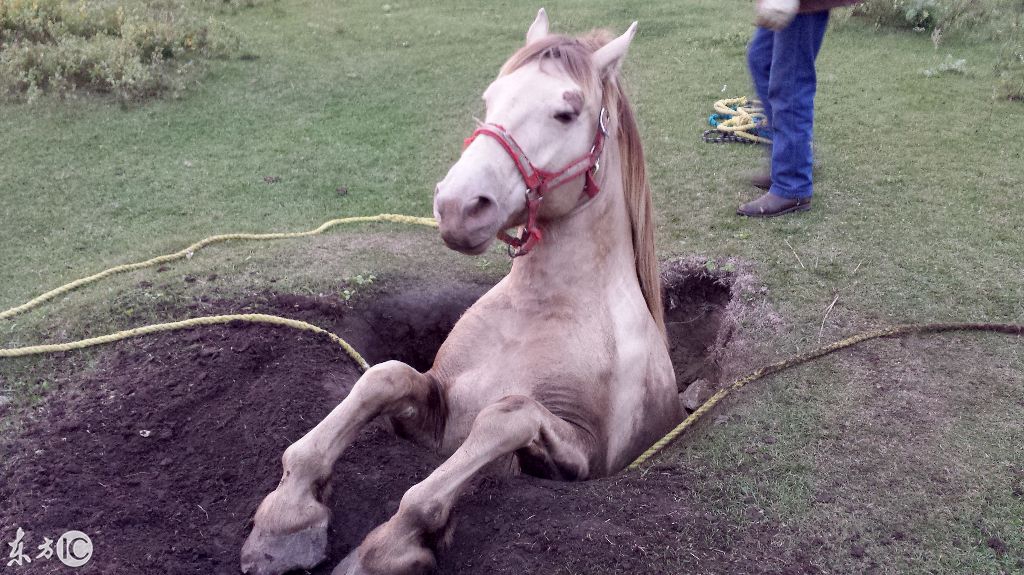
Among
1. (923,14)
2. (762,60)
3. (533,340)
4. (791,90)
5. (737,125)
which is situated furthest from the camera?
(923,14)

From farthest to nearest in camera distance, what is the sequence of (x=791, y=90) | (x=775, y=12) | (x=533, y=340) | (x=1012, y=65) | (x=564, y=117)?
(x=1012, y=65), (x=791, y=90), (x=775, y=12), (x=533, y=340), (x=564, y=117)

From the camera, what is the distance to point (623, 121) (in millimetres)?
2814

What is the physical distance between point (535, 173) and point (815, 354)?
1.66 m

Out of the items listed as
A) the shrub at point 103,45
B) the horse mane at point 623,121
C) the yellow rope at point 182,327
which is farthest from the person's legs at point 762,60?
the shrub at point 103,45


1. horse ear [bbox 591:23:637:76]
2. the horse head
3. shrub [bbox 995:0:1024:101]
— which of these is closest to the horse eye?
the horse head

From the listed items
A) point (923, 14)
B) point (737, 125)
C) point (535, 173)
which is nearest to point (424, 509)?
point (535, 173)

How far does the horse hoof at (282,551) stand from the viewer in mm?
2219

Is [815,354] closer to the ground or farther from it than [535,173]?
closer to the ground

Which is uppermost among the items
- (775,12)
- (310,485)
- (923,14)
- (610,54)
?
(610,54)

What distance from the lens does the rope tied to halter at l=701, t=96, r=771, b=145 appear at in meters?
6.05

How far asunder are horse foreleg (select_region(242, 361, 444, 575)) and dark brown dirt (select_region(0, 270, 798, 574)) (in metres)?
0.09

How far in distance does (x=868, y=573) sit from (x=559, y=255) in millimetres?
1321

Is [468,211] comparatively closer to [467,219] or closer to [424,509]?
[467,219]

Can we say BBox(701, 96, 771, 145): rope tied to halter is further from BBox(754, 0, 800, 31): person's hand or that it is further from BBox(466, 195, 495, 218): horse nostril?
BBox(466, 195, 495, 218): horse nostril
